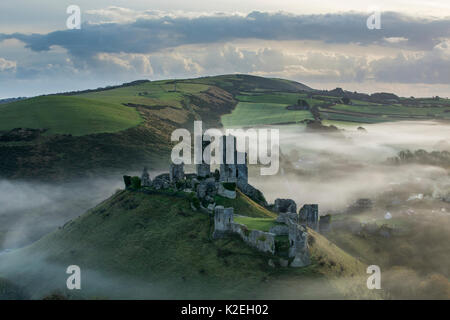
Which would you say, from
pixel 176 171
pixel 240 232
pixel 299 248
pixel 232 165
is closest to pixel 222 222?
pixel 240 232

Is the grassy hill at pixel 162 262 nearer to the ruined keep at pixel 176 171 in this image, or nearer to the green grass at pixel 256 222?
the green grass at pixel 256 222

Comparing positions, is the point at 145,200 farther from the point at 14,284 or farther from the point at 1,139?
the point at 1,139

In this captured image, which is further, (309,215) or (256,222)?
(309,215)

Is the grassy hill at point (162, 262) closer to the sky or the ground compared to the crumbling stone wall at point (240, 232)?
closer to the ground

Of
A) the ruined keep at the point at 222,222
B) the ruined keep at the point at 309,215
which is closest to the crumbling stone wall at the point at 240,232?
the ruined keep at the point at 222,222

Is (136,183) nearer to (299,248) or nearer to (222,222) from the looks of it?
(222,222)

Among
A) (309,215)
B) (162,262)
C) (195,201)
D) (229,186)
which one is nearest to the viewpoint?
(162,262)
